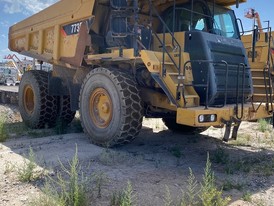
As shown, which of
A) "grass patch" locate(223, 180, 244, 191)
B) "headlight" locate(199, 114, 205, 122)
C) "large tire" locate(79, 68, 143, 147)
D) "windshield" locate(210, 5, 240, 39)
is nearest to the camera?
"grass patch" locate(223, 180, 244, 191)

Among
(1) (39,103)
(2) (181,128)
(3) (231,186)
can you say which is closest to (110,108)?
(3) (231,186)

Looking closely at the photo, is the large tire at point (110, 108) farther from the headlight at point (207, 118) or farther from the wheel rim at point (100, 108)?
the headlight at point (207, 118)

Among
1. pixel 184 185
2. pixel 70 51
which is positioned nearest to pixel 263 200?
pixel 184 185

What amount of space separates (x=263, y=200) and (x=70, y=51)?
5.04m

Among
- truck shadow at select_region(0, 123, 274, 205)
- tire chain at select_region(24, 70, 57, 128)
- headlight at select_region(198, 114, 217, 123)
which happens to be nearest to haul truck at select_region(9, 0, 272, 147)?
headlight at select_region(198, 114, 217, 123)

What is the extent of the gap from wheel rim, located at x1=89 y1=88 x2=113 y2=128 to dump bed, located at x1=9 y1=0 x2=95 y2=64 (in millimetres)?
1427

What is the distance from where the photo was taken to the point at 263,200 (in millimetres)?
3857

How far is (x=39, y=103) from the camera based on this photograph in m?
8.27

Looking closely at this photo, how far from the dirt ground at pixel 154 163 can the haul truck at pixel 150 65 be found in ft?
1.79

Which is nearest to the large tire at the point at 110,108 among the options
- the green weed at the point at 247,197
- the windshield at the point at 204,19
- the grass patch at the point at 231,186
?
the windshield at the point at 204,19

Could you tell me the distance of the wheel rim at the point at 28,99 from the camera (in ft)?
29.5

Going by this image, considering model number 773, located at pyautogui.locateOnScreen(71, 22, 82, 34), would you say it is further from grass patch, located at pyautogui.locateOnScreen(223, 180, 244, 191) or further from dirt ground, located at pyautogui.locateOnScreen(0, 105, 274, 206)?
grass patch, located at pyautogui.locateOnScreen(223, 180, 244, 191)

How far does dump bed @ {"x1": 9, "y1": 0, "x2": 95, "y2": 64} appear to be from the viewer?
699 cm

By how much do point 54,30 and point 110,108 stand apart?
10.4 ft
